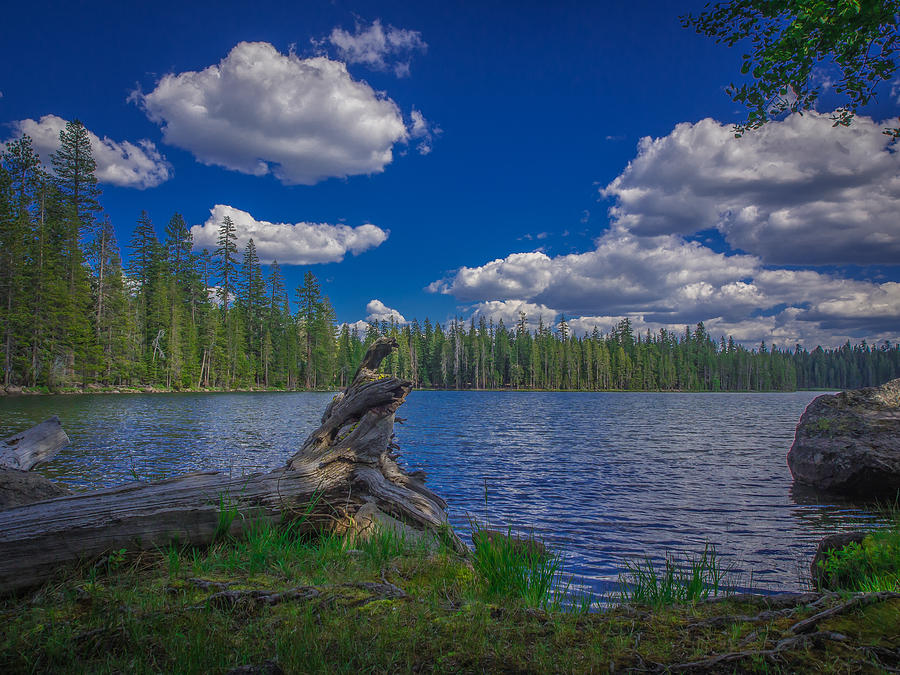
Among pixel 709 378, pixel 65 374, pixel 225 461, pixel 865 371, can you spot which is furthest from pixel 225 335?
pixel 865 371

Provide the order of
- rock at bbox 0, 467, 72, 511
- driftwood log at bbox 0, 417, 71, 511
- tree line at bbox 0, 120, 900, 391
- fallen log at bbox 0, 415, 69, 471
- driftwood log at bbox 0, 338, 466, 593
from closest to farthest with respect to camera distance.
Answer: driftwood log at bbox 0, 338, 466, 593
rock at bbox 0, 467, 72, 511
driftwood log at bbox 0, 417, 71, 511
fallen log at bbox 0, 415, 69, 471
tree line at bbox 0, 120, 900, 391

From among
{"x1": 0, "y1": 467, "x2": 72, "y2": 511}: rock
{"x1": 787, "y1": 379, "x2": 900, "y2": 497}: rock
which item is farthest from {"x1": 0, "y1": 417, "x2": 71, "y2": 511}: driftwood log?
{"x1": 787, "y1": 379, "x2": 900, "y2": 497}: rock

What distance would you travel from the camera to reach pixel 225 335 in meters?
68.6

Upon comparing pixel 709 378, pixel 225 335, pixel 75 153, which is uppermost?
pixel 75 153

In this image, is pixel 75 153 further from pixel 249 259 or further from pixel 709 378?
pixel 709 378

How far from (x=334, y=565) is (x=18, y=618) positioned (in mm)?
2225

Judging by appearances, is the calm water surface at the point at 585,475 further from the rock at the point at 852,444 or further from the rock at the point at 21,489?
the rock at the point at 21,489

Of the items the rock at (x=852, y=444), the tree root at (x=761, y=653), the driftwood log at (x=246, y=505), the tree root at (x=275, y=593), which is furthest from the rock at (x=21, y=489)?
the rock at (x=852, y=444)

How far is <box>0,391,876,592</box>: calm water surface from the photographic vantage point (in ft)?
28.1

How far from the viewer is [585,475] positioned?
15516 mm

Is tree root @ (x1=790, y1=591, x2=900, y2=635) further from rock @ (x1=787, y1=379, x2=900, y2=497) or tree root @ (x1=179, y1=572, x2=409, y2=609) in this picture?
rock @ (x1=787, y1=379, x2=900, y2=497)

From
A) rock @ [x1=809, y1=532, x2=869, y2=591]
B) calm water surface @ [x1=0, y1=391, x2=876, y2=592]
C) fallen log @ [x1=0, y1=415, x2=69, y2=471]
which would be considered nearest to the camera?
rock @ [x1=809, y1=532, x2=869, y2=591]

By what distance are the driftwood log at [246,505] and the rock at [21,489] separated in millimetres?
2078

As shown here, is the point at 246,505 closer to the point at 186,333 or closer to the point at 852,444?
the point at 852,444
